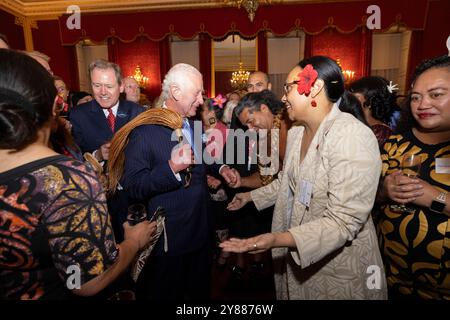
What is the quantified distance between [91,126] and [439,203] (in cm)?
270

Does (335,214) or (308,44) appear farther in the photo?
(308,44)

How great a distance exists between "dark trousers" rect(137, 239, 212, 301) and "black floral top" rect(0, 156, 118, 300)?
103cm

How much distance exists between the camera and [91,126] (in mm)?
2703

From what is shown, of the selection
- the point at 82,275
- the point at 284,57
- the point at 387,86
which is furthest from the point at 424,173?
the point at 284,57

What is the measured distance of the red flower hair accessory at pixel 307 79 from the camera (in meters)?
1.49

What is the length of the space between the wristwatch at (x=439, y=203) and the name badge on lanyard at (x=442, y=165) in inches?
5.6

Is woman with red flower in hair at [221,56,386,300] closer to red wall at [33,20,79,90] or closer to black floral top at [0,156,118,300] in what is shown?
black floral top at [0,156,118,300]

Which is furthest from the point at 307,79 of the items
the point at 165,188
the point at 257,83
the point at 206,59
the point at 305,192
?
the point at 206,59

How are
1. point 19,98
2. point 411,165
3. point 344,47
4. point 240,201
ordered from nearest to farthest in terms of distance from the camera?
point 19,98
point 411,165
point 240,201
point 344,47

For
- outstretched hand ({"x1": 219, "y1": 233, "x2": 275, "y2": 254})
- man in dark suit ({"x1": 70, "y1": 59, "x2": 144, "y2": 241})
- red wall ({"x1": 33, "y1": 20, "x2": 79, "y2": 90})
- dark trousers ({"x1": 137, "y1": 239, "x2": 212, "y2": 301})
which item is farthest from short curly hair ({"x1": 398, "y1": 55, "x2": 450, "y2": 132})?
red wall ({"x1": 33, "y1": 20, "x2": 79, "y2": 90})

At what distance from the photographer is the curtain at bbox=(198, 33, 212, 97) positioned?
9.68 meters

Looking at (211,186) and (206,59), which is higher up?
(206,59)

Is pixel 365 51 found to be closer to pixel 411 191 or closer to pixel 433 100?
pixel 433 100

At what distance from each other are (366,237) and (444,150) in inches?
23.6
